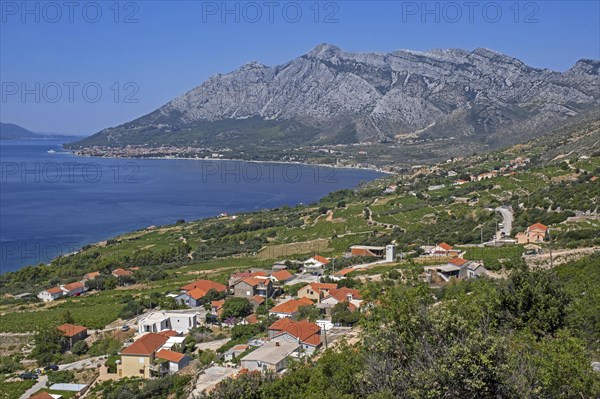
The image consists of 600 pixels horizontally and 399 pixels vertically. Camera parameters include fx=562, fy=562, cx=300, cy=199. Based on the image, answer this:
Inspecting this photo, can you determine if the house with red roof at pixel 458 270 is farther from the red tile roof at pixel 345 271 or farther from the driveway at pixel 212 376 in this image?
the driveway at pixel 212 376

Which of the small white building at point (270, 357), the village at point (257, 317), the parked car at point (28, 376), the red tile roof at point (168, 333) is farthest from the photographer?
the red tile roof at point (168, 333)

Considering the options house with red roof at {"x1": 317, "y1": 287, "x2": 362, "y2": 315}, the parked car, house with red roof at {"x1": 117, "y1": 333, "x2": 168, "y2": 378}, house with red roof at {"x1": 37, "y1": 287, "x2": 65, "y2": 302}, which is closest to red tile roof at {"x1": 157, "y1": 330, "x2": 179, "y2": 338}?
house with red roof at {"x1": 117, "y1": 333, "x2": 168, "y2": 378}

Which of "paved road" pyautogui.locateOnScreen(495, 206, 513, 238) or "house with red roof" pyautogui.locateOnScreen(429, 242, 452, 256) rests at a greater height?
"paved road" pyautogui.locateOnScreen(495, 206, 513, 238)

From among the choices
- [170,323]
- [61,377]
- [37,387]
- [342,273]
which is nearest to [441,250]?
[342,273]

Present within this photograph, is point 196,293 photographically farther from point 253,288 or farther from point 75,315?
point 75,315

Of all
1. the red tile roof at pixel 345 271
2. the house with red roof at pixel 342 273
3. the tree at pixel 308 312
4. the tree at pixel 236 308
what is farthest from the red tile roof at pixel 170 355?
the red tile roof at pixel 345 271

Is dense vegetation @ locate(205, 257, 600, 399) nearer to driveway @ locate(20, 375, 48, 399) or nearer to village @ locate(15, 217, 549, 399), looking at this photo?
village @ locate(15, 217, 549, 399)

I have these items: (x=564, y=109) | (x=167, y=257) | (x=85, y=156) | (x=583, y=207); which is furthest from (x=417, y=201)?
(x=85, y=156)
